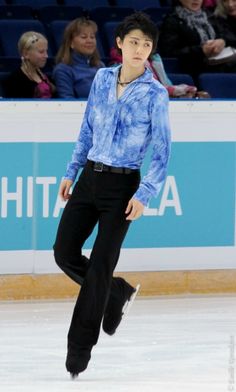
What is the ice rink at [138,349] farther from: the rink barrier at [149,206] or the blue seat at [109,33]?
the blue seat at [109,33]

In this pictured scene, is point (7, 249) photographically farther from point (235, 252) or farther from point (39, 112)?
point (235, 252)

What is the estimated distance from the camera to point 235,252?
26.2 feet

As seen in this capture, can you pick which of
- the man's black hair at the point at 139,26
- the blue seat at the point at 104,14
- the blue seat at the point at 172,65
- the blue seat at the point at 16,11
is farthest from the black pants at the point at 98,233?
the blue seat at the point at 104,14

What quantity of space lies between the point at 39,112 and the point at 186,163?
983mm

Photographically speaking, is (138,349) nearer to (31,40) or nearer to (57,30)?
(31,40)

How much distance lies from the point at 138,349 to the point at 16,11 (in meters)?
4.34

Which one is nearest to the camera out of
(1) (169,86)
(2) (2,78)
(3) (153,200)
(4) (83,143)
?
(4) (83,143)

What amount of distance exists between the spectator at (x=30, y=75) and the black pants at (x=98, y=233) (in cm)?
296

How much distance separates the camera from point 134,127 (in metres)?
5.06

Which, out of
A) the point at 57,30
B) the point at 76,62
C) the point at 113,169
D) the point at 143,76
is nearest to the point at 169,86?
the point at 76,62

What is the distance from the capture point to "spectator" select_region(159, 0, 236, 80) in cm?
928

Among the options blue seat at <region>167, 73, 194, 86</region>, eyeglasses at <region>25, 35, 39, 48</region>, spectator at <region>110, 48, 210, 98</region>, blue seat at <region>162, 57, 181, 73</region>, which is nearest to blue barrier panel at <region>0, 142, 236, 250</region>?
spectator at <region>110, 48, 210, 98</region>

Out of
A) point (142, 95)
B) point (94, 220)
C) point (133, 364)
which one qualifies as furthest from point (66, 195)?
point (133, 364)

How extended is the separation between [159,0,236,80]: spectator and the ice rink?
221cm
